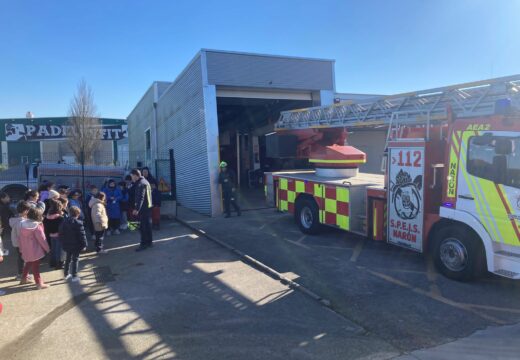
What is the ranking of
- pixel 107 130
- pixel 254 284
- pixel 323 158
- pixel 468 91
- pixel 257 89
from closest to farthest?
pixel 254 284 → pixel 468 91 → pixel 323 158 → pixel 257 89 → pixel 107 130

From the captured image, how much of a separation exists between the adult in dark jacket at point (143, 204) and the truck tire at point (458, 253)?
5.52 m

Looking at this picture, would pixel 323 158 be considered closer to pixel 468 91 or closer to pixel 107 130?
pixel 468 91

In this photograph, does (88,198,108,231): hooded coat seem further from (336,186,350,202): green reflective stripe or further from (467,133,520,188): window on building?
(467,133,520,188): window on building

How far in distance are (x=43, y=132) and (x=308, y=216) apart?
32.5 m

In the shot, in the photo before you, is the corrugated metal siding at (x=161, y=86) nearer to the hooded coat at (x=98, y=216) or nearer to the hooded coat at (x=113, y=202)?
the hooded coat at (x=113, y=202)

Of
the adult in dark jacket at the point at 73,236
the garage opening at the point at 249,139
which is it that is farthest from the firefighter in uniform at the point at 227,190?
the adult in dark jacket at the point at 73,236

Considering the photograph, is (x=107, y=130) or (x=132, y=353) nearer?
(x=132, y=353)

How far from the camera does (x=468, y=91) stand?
629 cm

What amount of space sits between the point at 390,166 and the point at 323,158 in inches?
103

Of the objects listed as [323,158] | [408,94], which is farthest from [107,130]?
[408,94]

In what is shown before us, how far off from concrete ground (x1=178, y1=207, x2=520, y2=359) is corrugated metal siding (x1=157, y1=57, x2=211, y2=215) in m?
4.70

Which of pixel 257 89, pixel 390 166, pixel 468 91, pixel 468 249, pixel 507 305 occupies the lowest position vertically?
pixel 507 305

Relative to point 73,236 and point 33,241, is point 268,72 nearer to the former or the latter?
point 73,236

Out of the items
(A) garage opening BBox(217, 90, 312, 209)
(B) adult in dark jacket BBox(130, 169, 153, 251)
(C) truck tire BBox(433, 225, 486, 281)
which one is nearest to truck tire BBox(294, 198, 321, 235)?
(C) truck tire BBox(433, 225, 486, 281)
